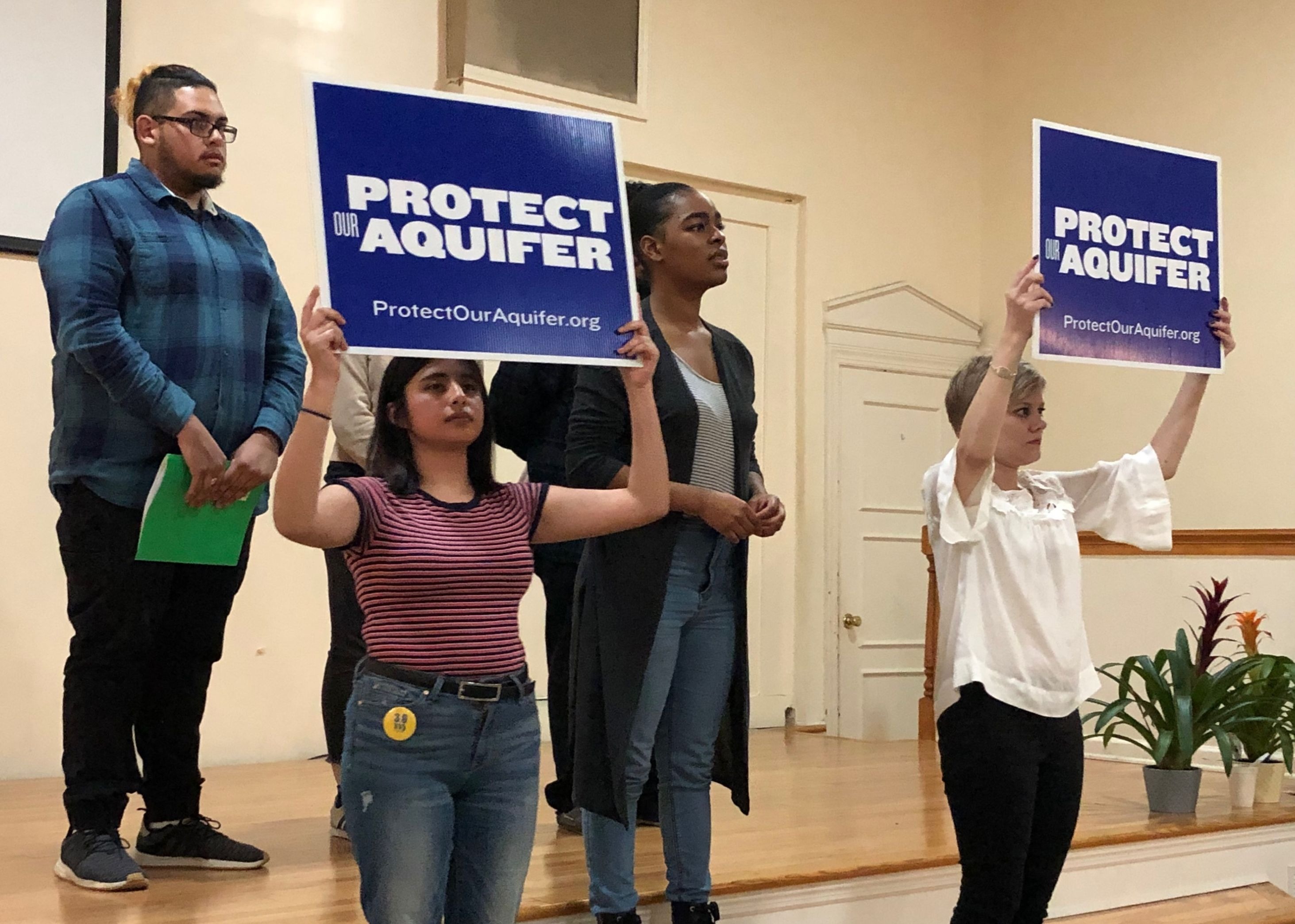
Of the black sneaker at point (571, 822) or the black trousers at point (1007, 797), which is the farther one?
the black sneaker at point (571, 822)

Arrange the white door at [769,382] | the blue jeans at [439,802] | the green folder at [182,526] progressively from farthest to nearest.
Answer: the white door at [769,382] < the green folder at [182,526] < the blue jeans at [439,802]

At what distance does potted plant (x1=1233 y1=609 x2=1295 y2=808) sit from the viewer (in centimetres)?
389

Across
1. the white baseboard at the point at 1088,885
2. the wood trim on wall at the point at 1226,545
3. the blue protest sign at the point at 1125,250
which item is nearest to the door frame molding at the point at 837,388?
the wood trim on wall at the point at 1226,545

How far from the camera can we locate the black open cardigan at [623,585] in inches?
84.6

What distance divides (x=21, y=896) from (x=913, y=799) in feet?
7.36

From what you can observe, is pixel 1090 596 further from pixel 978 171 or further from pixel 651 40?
pixel 651 40

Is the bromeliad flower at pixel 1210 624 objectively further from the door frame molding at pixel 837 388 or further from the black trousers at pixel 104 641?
the black trousers at pixel 104 641

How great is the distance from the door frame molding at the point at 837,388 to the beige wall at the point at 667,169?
49mm

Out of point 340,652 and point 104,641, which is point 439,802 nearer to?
point 104,641

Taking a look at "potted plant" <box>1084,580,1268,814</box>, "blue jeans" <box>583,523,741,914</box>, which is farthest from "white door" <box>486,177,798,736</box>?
"blue jeans" <box>583,523,741,914</box>

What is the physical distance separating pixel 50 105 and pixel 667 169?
2.16m

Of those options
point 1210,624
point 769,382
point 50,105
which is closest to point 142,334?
point 50,105

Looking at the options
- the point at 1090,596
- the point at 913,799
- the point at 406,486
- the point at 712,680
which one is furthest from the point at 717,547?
the point at 1090,596

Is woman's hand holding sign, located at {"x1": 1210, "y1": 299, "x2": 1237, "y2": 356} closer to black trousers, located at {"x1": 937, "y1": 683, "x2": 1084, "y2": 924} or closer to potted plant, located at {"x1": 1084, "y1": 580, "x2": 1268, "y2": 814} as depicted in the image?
black trousers, located at {"x1": 937, "y1": 683, "x2": 1084, "y2": 924}
